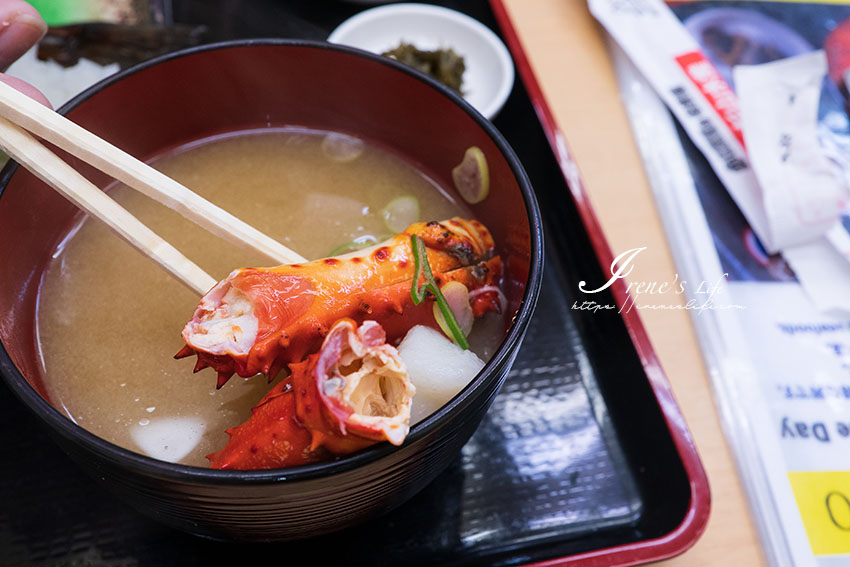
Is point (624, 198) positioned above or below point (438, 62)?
below

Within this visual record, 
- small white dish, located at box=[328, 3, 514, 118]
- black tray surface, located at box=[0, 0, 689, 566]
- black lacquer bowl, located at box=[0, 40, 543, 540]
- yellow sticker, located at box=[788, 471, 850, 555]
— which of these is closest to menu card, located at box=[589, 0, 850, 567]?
yellow sticker, located at box=[788, 471, 850, 555]

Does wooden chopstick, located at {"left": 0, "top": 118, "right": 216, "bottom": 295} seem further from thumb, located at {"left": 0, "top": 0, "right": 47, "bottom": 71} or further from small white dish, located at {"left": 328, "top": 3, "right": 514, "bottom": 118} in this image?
small white dish, located at {"left": 328, "top": 3, "right": 514, "bottom": 118}

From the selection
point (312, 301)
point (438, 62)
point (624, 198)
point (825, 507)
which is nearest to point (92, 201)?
point (312, 301)

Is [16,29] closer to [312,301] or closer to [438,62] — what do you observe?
[312,301]

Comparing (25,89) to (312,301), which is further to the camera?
(25,89)

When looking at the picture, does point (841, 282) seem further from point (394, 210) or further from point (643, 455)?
point (394, 210)
